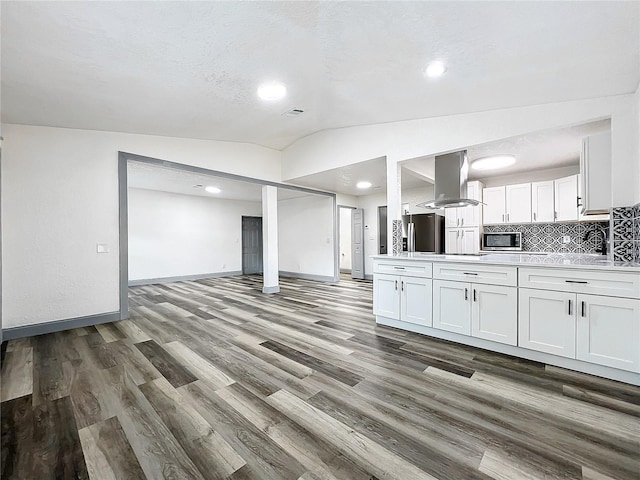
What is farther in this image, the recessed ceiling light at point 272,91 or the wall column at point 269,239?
the wall column at point 269,239

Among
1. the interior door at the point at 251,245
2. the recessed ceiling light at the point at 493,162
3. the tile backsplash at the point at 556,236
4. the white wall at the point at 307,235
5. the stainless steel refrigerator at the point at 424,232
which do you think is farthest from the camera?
the interior door at the point at 251,245

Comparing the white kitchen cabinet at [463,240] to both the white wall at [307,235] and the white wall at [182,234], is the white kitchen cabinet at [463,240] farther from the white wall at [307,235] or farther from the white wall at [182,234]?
the white wall at [182,234]

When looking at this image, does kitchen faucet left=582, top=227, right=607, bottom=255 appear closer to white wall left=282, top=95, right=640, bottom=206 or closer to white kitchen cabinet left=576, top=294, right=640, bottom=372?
white wall left=282, top=95, right=640, bottom=206

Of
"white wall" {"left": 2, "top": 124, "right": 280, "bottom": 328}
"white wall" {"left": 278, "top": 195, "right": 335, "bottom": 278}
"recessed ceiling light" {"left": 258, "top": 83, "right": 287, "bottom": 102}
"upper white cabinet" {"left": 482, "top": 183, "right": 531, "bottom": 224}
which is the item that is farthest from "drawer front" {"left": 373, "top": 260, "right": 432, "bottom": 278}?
"white wall" {"left": 278, "top": 195, "right": 335, "bottom": 278}

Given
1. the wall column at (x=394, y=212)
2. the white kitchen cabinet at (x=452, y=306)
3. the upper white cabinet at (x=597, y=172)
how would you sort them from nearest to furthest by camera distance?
the upper white cabinet at (x=597, y=172)
the white kitchen cabinet at (x=452, y=306)
the wall column at (x=394, y=212)

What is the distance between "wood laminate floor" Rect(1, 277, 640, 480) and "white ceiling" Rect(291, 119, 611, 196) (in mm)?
2596

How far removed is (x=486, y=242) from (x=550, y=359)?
339 cm

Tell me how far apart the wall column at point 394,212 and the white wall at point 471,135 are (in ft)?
0.56

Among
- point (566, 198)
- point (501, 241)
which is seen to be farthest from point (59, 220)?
point (566, 198)

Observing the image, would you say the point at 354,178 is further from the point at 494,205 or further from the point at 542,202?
the point at 542,202

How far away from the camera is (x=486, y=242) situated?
214 inches

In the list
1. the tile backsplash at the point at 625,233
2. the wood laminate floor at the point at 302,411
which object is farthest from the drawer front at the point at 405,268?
the tile backsplash at the point at 625,233

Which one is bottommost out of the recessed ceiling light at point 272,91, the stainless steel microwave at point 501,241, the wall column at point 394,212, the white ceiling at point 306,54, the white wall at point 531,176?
the stainless steel microwave at point 501,241

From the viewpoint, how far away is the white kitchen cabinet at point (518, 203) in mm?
4910
